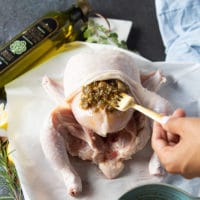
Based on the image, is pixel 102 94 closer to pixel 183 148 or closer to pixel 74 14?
pixel 183 148

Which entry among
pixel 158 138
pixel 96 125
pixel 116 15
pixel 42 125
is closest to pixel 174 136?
pixel 158 138

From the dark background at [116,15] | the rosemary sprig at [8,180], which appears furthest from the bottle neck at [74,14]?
the rosemary sprig at [8,180]

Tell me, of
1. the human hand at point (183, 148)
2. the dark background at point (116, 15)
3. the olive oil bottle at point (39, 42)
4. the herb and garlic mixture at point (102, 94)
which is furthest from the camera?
the dark background at point (116, 15)

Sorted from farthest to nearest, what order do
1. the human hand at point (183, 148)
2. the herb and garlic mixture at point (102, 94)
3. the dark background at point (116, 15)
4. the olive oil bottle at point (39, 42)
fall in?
the dark background at point (116, 15)
the olive oil bottle at point (39, 42)
the herb and garlic mixture at point (102, 94)
the human hand at point (183, 148)

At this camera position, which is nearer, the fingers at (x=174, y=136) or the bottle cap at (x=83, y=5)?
the fingers at (x=174, y=136)

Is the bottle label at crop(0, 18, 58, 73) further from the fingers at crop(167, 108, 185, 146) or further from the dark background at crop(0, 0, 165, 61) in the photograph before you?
the fingers at crop(167, 108, 185, 146)

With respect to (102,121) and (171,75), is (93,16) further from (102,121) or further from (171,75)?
(102,121)

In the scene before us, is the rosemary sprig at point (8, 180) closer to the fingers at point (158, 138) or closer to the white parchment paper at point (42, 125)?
the white parchment paper at point (42, 125)
